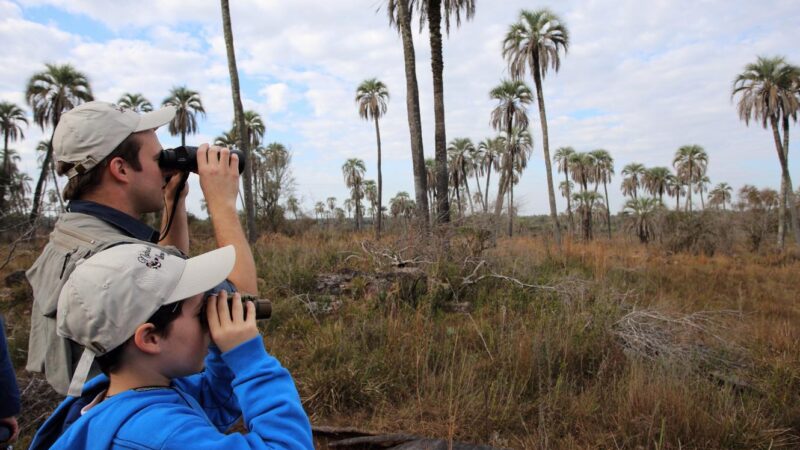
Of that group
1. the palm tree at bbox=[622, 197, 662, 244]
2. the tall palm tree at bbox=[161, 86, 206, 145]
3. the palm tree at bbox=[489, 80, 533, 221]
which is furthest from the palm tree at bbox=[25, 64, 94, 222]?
the palm tree at bbox=[622, 197, 662, 244]

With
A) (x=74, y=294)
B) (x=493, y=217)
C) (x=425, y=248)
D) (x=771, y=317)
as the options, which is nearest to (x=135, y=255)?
(x=74, y=294)

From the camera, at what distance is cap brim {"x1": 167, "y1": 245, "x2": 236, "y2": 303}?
1014 mm

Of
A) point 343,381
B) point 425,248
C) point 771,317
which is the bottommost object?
point 771,317

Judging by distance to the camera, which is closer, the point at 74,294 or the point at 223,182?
the point at 74,294

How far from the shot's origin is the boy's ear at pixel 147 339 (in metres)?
0.98

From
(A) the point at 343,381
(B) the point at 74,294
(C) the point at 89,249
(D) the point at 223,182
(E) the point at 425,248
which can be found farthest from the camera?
(E) the point at 425,248

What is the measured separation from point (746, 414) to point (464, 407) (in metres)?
2.02

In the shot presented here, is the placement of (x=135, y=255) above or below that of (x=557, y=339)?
above

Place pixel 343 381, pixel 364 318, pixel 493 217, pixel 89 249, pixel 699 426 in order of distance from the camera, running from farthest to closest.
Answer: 1. pixel 493 217
2. pixel 364 318
3. pixel 343 381
4. pixel 699 426
5. pixel 89 249

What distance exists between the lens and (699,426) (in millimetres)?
3209

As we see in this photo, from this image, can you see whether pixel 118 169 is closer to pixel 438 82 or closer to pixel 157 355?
pixel 157 355

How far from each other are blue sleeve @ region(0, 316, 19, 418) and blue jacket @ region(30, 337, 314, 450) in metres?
1.34

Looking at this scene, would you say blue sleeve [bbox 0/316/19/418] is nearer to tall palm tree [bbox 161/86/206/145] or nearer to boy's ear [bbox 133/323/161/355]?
boy's ear [bbox 133/323/161/355]

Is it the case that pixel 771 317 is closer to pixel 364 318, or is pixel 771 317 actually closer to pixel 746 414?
pixel 746 414
